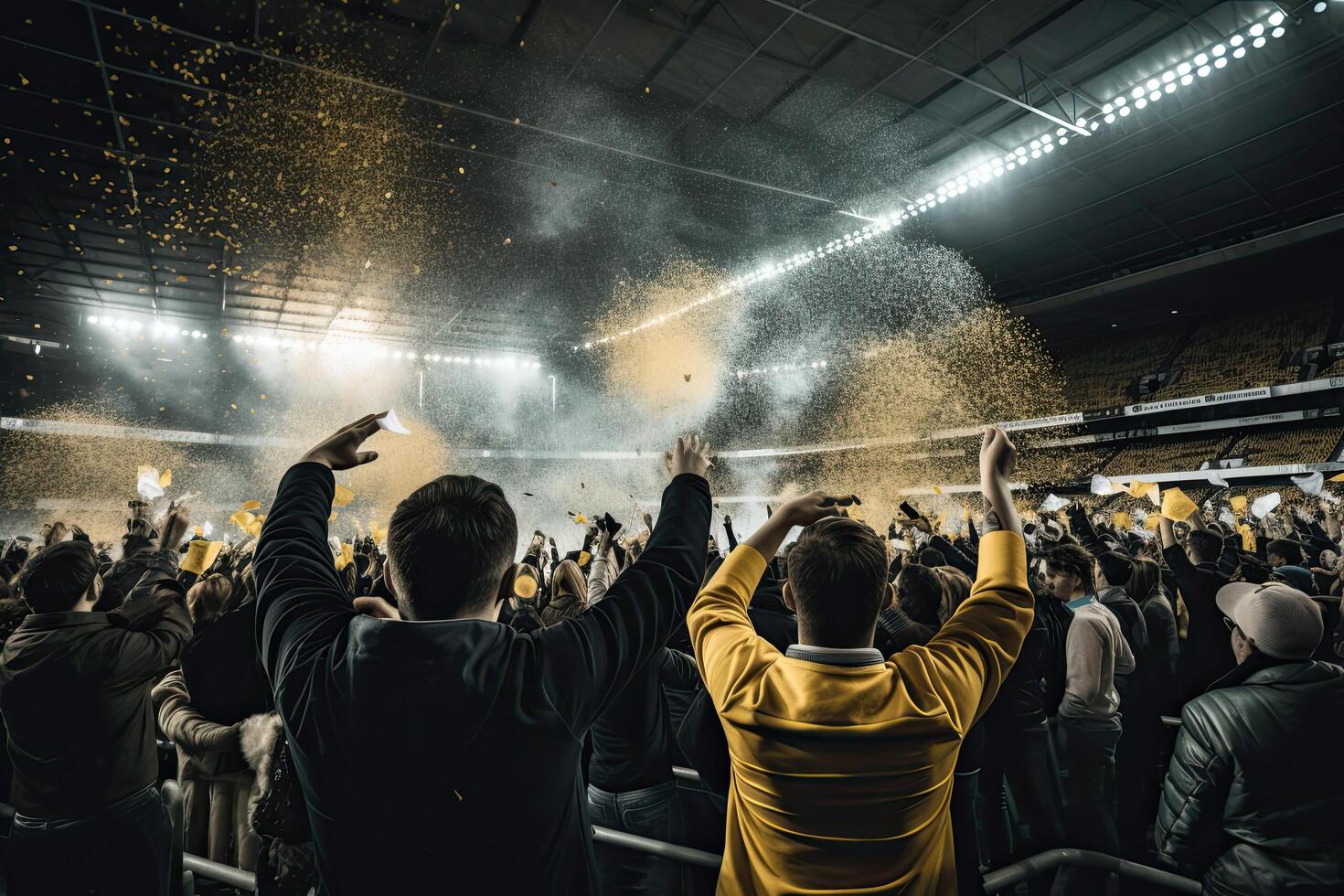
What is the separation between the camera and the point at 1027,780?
12.2 ft

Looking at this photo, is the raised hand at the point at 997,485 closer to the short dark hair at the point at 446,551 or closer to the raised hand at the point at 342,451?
the short dark hair at the point at 446,551

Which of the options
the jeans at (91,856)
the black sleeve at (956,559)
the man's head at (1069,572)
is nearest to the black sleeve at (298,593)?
the jeans at (91,856)

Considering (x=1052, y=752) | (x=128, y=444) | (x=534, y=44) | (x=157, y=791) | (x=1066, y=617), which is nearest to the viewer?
(x=157, y=791)

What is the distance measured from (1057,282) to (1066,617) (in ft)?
83.9

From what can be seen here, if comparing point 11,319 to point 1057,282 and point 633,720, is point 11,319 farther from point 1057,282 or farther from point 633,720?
point 1057,282

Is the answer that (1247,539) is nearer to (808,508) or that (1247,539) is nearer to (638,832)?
(638,832)

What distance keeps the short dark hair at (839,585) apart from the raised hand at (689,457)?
0.98 ft

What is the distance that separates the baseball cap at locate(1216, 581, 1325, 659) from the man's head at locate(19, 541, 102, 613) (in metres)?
3.84

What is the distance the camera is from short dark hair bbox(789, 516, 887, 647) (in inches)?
60.3

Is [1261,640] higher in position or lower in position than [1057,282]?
lower

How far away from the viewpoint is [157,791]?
A: 8.98ft

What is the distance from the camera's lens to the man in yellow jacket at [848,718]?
1407 mm

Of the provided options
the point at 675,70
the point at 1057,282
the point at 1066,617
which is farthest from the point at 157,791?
the point at 1057,282

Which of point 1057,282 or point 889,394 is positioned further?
point 889,394
